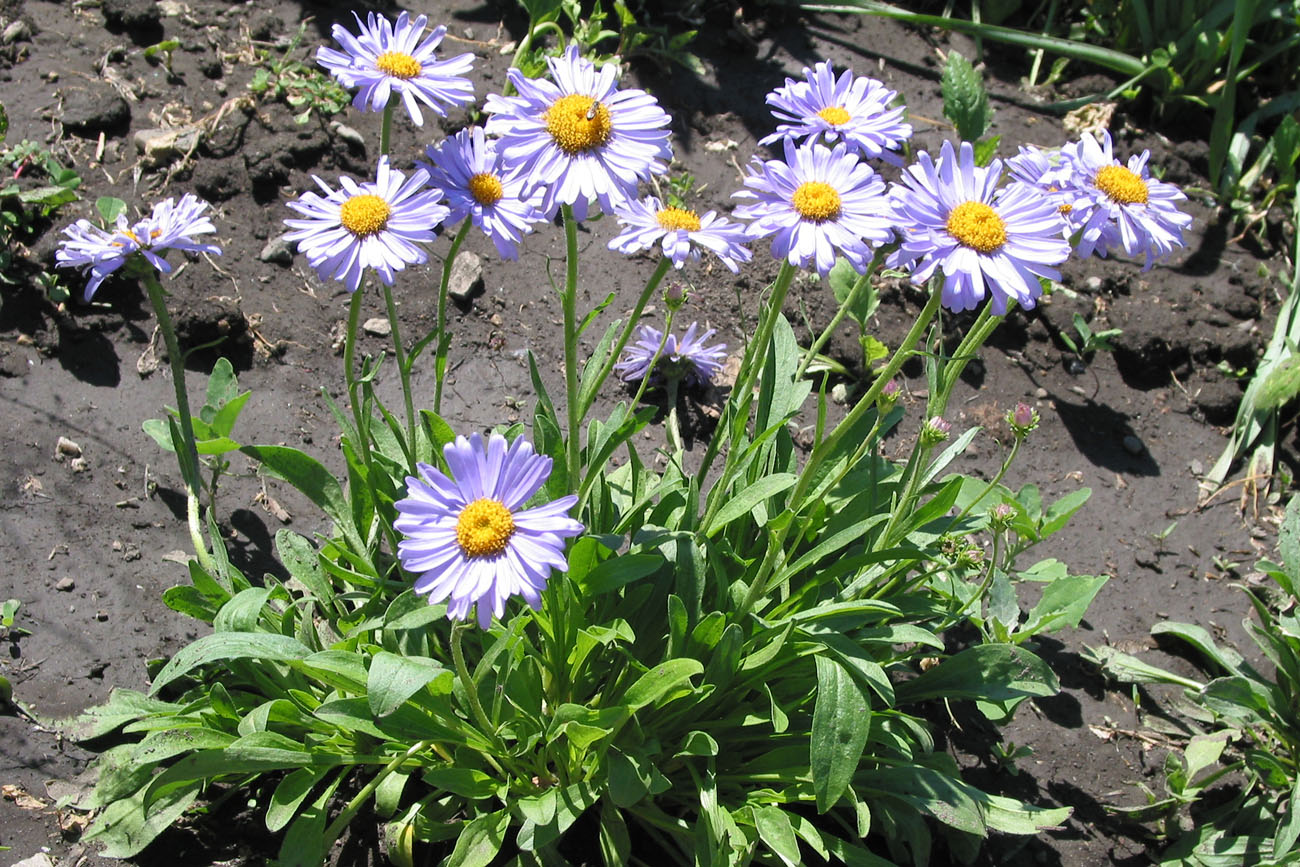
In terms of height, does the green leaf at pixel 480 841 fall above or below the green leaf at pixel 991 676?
below

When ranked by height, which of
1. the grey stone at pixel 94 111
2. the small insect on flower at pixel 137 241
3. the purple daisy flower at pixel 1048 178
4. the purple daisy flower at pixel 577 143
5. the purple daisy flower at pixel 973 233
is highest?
the purple daisy flower at pixel 1048 178

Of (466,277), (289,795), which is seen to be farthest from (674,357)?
(289,795)

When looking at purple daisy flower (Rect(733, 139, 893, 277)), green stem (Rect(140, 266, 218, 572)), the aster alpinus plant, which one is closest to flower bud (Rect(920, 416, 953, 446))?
the aster alpinus plant

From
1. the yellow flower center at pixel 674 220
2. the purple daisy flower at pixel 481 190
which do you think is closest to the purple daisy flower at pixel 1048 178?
the yellow flower center at pixel 674 220

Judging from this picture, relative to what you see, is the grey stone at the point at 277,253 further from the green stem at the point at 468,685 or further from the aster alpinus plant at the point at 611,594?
the green stem at the point at 468,685

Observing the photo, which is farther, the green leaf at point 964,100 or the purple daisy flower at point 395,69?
the green leaf at point 964,100

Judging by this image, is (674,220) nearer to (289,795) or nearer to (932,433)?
(932,433)

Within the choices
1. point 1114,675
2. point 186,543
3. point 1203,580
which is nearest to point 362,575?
point 186,543
